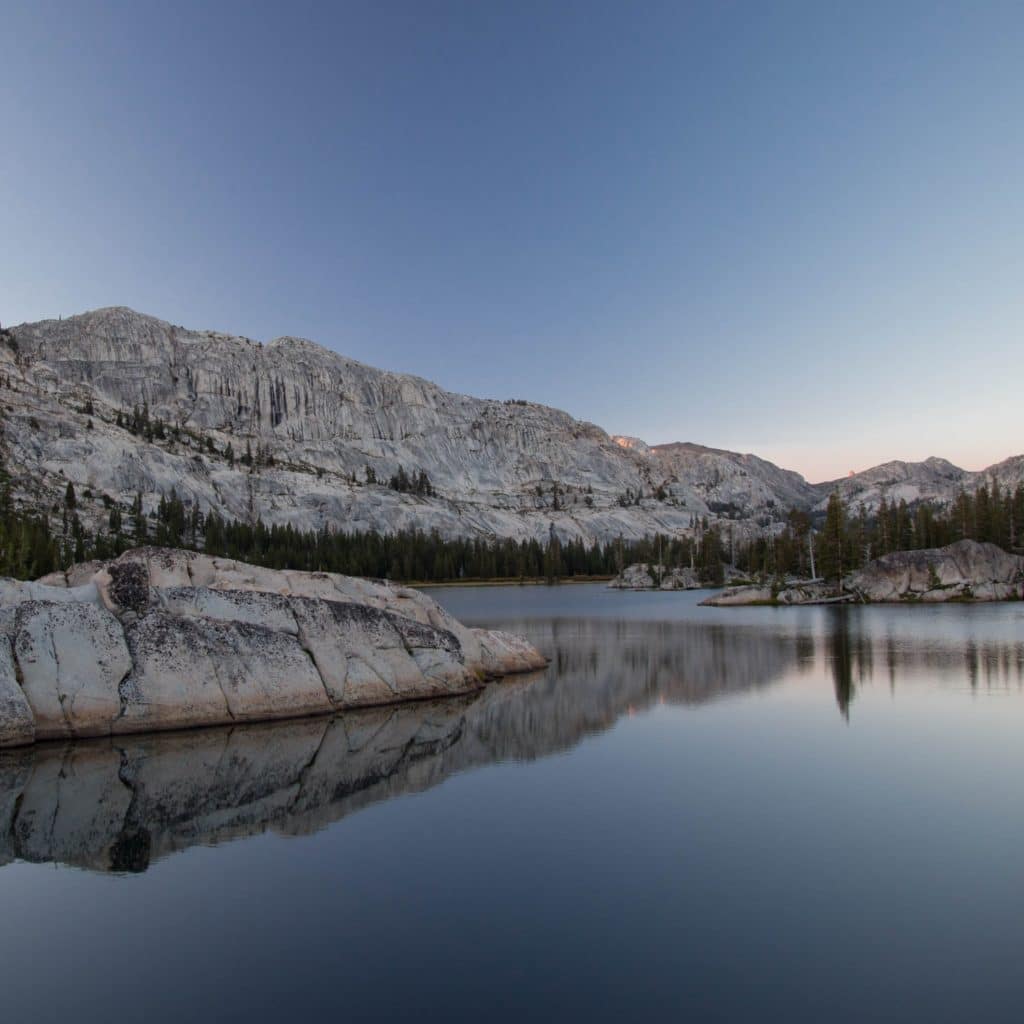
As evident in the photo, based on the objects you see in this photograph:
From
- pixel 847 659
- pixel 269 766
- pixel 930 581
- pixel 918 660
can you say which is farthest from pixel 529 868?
pixel 930 581

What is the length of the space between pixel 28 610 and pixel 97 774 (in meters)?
6.41

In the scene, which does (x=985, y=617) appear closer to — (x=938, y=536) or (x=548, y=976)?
(x=938, y=536)

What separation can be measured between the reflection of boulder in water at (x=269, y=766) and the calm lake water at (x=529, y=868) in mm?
102

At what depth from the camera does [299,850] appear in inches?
555

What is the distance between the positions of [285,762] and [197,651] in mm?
5803

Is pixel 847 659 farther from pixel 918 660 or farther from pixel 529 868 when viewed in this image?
pixel 529 868

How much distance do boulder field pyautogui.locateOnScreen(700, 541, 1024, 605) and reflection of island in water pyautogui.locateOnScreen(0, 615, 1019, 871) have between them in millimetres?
46923

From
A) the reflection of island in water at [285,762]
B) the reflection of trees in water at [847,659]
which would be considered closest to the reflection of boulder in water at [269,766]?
the reflection of island in water at [285,762]

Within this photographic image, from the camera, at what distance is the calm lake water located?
9258mm

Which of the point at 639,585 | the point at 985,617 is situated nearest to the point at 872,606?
the point at 985,617

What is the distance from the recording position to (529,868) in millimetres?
13062

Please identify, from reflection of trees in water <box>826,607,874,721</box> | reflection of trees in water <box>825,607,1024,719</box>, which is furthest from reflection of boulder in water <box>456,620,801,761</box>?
reflection of trees in water <box>825,607,1024,719</box>

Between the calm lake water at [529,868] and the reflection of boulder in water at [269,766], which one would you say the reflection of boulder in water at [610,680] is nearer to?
the reflection of boulder in water at [269,766]

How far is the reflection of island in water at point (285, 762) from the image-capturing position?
49.7ft
